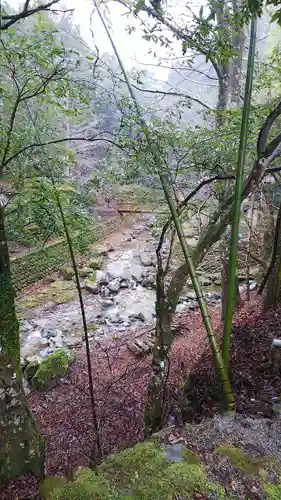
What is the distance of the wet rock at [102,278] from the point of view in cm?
1058

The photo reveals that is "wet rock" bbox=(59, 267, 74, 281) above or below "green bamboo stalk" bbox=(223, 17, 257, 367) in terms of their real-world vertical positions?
below

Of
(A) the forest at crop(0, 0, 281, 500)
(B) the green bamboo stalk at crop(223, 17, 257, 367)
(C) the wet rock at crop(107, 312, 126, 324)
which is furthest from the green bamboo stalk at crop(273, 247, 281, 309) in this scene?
(C) the wet rock at crop(107, 312, 126, 324)

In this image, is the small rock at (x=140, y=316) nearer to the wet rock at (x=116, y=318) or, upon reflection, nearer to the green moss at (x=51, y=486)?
the wet rock at (x=116, y=318)

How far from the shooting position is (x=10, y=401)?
8.50ft

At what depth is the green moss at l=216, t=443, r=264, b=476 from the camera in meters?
1.82

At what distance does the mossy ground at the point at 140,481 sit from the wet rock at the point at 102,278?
870cm

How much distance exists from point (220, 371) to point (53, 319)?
6925mm

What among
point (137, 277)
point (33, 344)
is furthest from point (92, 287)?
point (33, 344)

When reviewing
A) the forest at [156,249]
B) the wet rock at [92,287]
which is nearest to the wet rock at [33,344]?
the forest at [156,249]

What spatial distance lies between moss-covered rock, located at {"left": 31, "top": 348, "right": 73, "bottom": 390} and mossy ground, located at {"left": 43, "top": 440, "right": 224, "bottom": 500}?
4.14 meters

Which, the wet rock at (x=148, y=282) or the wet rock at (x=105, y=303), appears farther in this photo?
the wet rock at (x=148, y=282)

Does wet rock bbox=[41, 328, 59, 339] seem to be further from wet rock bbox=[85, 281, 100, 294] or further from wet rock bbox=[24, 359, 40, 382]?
wet rock bbox=[85, 281, 100, 294]

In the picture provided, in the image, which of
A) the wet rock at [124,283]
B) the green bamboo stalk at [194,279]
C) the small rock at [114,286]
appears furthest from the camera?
the wet rock at [124,283]

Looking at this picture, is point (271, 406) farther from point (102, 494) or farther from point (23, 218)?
point (23, 218)
